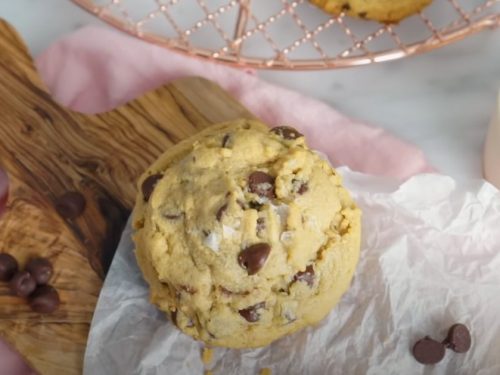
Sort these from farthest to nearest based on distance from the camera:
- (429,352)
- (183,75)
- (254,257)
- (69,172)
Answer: (183,75)
(69,172)
(429,352)
(254,257)

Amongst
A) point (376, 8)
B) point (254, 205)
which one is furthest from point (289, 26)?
point (254, 205)

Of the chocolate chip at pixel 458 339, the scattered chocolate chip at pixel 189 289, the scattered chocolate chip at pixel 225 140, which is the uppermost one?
the scattered chocolate chip at pixel 225 140

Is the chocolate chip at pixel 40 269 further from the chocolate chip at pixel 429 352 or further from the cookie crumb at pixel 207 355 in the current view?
the chocolate chip at pixel 429 352

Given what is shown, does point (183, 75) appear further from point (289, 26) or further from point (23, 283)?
point (23, 283)

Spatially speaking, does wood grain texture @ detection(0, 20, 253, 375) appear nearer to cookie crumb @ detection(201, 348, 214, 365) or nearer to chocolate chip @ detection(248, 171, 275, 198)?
cookie crumb @ detection(201, 348, 214, 365)

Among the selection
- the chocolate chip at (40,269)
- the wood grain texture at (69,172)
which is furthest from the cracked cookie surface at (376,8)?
the chocolate chip at (40,269)
